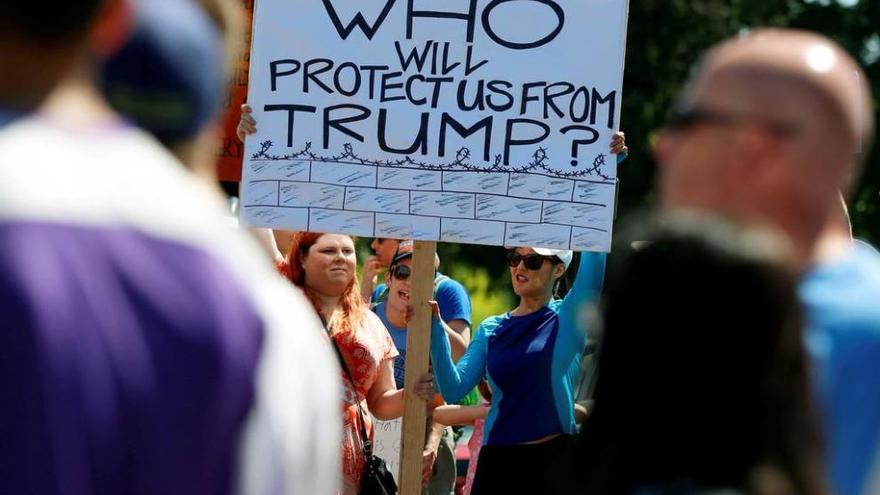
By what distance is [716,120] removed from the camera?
1.90 meters

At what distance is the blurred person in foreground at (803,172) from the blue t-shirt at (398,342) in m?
4.95

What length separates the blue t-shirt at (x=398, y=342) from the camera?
7074mm

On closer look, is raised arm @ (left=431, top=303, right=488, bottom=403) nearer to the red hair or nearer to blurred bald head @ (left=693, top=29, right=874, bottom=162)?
the red hair

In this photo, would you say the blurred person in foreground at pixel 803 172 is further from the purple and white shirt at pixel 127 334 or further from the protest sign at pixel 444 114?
the protest sign at pixel 444 114

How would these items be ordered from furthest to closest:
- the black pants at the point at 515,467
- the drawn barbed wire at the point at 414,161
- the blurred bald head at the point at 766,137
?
the drawn barbed wire at the point at 414,161 < the black pants at the point at 515,467 < the blurred bald head at the point at 766,137

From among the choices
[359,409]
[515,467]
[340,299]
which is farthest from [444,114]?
[515,467]

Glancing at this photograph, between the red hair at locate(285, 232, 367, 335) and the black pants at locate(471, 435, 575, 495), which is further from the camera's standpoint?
the black pants at locate(471, 435, 575, 495)

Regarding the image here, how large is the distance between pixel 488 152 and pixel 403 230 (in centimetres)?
48

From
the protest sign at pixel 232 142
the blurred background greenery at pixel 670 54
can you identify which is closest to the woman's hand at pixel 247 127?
the protest sign at pixel 232 142

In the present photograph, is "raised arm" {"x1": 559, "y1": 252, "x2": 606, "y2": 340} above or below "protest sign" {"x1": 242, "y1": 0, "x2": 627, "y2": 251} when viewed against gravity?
below

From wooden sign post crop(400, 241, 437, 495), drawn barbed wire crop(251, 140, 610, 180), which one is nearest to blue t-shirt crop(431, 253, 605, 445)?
wooden sign post crop(400, 241, 437, 495)

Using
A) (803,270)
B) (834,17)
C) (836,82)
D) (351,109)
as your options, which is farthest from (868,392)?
(834,17)

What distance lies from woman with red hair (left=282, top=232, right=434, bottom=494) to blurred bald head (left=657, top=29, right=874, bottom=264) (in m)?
3.78

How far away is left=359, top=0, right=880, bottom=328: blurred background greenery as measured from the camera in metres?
22.1
